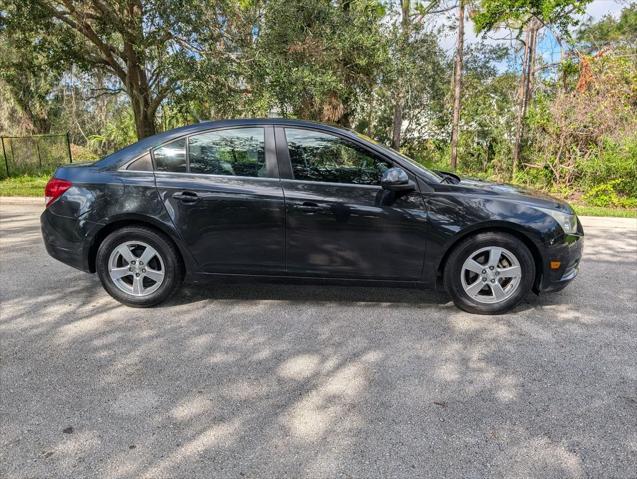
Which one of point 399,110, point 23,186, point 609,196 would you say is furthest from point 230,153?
point 399,110

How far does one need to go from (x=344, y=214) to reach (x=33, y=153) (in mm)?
15931

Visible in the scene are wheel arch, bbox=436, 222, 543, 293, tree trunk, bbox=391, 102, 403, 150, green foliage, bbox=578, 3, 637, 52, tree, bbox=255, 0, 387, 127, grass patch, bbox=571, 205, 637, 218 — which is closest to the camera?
wheel arch, bbox=436, 222, 543, 293

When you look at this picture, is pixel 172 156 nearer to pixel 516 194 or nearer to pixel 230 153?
pixel 230 153

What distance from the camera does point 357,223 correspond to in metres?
3.89

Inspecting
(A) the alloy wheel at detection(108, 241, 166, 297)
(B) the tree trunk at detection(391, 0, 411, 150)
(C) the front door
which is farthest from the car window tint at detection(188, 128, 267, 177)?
(B) the tree trunk at detection(391, 0, 411, 150)

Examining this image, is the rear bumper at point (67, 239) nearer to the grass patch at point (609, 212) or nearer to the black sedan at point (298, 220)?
the black sedan at point (298, 220)

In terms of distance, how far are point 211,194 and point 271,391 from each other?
184 cm

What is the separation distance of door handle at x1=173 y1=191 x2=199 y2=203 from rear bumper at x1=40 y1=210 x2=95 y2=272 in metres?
0.88

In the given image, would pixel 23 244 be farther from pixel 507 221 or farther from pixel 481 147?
pixel 481 147

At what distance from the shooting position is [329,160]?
4.03 m

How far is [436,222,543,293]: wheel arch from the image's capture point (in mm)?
3867

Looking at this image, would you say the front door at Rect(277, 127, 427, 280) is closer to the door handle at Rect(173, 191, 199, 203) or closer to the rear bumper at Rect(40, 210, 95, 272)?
the door handle at Rect(173, 191, 199, 203)

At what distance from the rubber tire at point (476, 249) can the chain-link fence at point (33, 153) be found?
1584cm

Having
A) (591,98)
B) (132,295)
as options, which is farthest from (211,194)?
(591,98)
